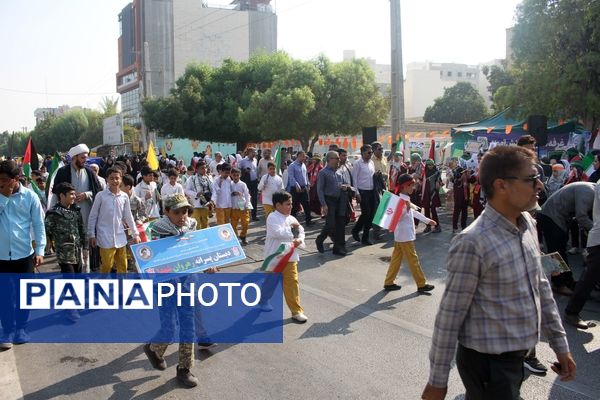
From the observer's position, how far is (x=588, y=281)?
18.1ft

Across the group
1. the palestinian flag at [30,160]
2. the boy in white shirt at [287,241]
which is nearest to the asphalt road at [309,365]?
the boy in white shirt at [287,241]

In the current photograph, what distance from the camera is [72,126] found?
81062 mm

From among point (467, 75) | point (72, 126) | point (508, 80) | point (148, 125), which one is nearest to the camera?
point (148, 125)

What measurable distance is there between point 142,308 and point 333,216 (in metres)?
4.21

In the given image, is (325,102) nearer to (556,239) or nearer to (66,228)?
(556,239)

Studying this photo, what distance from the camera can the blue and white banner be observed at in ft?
15.5

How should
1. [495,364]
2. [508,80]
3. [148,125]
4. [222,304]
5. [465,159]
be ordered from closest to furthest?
[495,364] < [222,304] < [465,159] < [148,125] < [508,80]

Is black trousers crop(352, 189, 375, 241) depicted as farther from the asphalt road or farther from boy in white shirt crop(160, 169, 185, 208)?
the asphalt road

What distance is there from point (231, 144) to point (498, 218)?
3869cm

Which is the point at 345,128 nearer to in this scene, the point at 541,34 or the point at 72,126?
the point at 541,34

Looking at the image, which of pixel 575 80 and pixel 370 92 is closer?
pixel 575 80

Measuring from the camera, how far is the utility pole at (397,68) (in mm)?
16234

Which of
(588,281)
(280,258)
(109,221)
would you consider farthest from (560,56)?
(109,221)

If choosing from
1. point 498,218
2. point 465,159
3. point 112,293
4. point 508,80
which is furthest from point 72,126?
point 498,218
